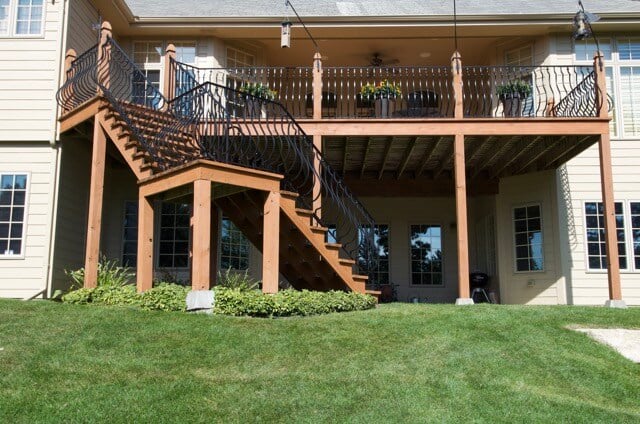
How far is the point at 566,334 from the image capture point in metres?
7.49

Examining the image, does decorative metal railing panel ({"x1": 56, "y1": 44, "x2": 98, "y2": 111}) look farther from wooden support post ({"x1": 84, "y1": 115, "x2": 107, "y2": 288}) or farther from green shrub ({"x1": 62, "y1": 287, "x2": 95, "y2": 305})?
green shrub ({"x1": 62, "y1": 287, "x2": 95, "y2": 305})

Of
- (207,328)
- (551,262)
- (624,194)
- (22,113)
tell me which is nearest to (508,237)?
(551,262)

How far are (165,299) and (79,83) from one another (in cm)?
442

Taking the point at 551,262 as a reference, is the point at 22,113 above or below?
above

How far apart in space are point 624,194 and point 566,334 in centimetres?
659

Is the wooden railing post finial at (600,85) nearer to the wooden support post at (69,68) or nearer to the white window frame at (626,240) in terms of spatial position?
the white window frame at (626,240)

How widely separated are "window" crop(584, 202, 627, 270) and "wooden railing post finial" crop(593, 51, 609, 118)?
7.61ft

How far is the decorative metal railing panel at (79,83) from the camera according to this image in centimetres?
1072

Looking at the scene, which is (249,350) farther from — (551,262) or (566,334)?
(551,262)

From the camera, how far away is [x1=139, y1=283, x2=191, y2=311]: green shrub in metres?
8.51

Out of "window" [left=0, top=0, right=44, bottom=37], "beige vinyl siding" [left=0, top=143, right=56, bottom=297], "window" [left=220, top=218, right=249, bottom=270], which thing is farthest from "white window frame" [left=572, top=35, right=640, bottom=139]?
"beige vinyl siding" [left=0, top=143, right=56, bottom=297]

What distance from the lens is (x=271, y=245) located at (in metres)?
8.80

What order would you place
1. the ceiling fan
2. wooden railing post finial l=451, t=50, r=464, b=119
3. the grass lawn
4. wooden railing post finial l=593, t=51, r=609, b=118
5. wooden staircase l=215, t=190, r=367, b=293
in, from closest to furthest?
the grass lawn < wooden staircase l=215, t=190, r=367, b=293 < wooden railing post finial l=593, t=51, r=609, b=118 < wooden railing post finial l=451, t=50, r=464, b=119 < the ceiling fan

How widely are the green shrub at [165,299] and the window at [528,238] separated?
749 centimetres
